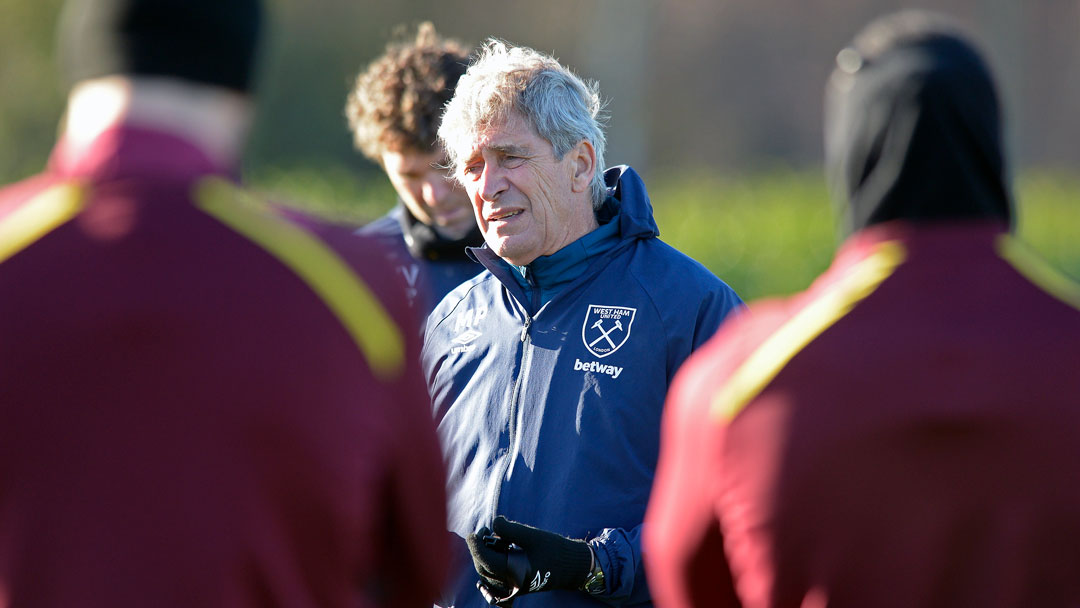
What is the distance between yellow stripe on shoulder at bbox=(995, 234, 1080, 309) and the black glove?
143 cm

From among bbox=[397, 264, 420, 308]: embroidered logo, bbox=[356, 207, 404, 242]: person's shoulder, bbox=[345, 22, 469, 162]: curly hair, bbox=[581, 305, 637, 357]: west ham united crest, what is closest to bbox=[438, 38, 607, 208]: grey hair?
bbox=[581, 305, 637, 357]: west ham united crest

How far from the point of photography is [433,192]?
4422mm

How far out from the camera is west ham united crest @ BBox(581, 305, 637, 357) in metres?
3.22

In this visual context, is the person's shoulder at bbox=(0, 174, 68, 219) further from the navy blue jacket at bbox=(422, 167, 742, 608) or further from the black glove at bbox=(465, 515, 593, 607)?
the navy blue jacket at bbox=(422, 167, 742, 608)

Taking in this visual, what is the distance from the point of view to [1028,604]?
1.74m

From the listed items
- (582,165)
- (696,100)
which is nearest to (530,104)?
(582,165)

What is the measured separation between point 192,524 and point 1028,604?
3.77 feet

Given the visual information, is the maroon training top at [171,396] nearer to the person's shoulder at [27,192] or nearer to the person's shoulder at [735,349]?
the person's shoulder at [27,192]

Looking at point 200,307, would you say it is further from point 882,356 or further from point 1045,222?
point 1045,222

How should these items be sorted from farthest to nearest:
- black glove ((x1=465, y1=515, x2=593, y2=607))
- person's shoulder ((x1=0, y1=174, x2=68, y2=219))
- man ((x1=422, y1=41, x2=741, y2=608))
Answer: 1. man ((x1=422, y1=41, x2=741, y2=608))
2. black glove ((x1=465, y1=515, x2=593, y2=607))
3. person's shoulder ((x1=0, y1=174, x2=68, y2=219))

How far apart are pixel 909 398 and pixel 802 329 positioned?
189 millimetres

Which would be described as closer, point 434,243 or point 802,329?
point 802,329

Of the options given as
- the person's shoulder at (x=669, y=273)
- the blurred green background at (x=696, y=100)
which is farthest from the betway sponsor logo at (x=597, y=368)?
the blurred green background at (x=696, y=100)

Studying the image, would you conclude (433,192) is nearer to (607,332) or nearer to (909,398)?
(607,332)
